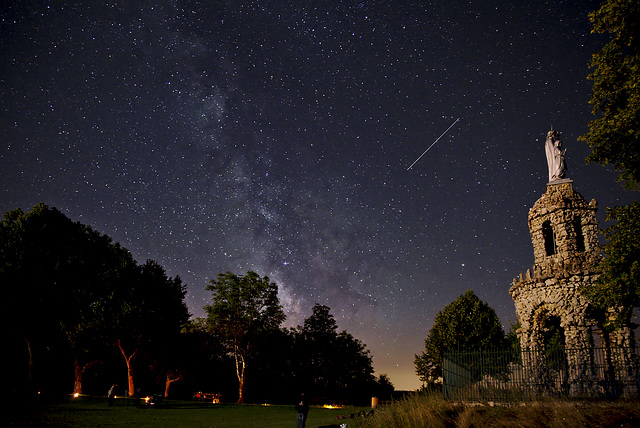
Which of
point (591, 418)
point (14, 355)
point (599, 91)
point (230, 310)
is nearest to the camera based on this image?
point (591, 418)

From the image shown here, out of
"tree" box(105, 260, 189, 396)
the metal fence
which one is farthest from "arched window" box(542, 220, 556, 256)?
"tree" box(105, 260, 189, 396)

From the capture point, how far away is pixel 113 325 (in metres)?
45.6

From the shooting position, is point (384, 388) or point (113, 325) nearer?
point (113, 325)

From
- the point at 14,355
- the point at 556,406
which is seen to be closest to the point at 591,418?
the point at 556,406

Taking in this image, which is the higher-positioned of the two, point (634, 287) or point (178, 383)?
point (634, 287)

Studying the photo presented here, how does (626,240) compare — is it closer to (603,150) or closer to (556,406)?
(603,150)

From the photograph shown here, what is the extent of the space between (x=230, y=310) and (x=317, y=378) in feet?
94.3

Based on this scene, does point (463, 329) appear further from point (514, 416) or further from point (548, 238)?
point (514, 416)

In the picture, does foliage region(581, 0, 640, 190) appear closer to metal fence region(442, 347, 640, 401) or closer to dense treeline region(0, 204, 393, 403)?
metal fence region(442, 347, 640, 401)

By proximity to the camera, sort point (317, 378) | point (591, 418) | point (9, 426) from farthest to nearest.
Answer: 1. point (317, 378)
2. point (9, 426)
3. point (591, 418)

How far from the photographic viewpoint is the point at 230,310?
50.0m

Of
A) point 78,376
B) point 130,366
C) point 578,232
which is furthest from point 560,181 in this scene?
point 78,376

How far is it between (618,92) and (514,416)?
1453cm

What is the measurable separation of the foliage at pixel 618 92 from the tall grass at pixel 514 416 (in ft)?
33.9
